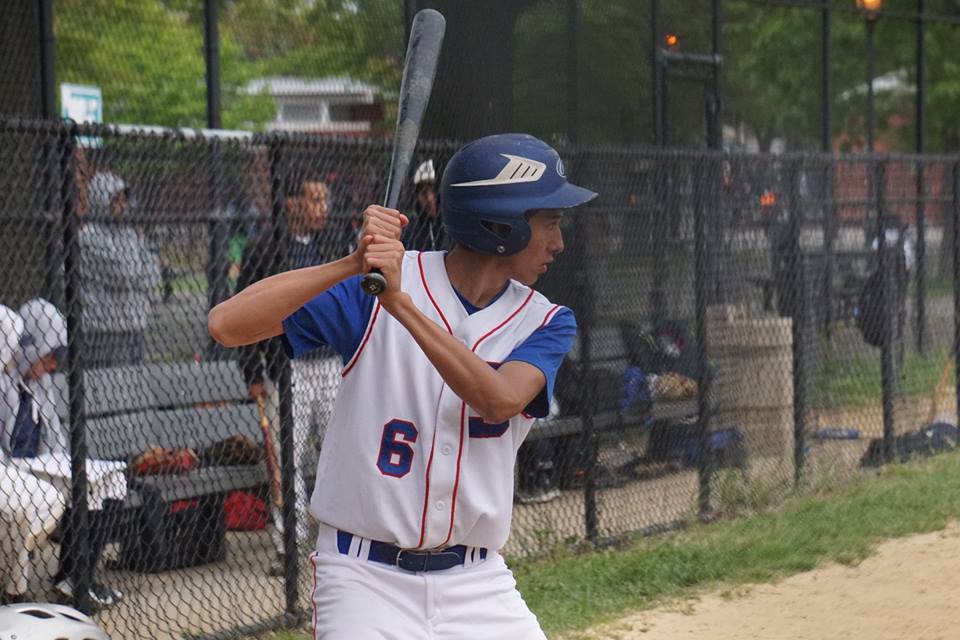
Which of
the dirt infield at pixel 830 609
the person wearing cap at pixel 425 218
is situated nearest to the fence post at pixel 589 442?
the dirt infield at pixel 830 609

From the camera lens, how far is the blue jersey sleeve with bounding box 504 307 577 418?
10.8ft

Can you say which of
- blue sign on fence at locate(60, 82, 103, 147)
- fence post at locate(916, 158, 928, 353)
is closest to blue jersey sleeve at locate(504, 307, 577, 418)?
blue sign on fence at locate(60, 82, 103, 147)

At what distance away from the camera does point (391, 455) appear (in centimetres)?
319

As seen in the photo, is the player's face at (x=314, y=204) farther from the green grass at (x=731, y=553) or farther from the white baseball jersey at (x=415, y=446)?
the white baseball jersey at (x=415, y=446)

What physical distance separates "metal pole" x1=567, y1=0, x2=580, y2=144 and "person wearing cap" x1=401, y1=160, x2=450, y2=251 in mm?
1589

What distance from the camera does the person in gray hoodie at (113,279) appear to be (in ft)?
18.9

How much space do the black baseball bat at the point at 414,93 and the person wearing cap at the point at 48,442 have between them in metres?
2.65

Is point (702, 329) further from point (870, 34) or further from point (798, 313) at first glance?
point (870, 34)

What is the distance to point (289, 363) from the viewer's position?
6324mm

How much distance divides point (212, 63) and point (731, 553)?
4068 mm

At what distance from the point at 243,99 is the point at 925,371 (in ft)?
36.6

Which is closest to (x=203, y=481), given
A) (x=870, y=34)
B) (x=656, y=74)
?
(x=656, y=74)

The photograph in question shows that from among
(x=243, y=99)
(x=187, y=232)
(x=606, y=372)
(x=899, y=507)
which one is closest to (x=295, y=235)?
(x=187, y=232)

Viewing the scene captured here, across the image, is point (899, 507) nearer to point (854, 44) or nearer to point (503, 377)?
point (503, 377)
